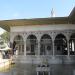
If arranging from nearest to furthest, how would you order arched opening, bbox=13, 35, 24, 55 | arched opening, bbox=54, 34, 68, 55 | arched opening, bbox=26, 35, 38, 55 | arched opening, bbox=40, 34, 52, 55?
arched opening, bbox=54, 34, 68, 55 < arched opening, bbox=40, 34, 52, 55 < arched opening, bbox=26, 35, 38, 55 < arched opening, bbox=13, 35, 24, 55

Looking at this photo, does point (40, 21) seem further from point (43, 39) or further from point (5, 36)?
point (5, 36)

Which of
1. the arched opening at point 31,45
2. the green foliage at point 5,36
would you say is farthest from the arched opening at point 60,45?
the green foliage at point 5,36

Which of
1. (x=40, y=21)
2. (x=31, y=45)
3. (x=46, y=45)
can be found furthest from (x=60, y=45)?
(x=40, y=21)

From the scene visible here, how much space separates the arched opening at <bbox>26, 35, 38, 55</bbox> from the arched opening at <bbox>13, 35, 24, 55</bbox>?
37.6 inches

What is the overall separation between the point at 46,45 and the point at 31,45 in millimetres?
1948

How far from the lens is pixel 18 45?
28734mm

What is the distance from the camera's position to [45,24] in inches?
1043

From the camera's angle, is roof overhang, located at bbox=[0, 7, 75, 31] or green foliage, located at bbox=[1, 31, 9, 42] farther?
green foliage, located at bbox=[1, 31, 9, 42]

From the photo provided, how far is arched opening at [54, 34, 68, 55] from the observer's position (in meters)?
27.0

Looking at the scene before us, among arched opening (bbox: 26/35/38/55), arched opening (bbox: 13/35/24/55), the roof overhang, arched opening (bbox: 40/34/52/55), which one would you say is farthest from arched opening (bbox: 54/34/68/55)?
arched opening (bbox: 13/35/24/55)

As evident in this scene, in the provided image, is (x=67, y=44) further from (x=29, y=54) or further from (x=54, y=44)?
(x=29, y=54)

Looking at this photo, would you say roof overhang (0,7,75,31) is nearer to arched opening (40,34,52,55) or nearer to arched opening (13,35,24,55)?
arched opening (40,34,52,55)

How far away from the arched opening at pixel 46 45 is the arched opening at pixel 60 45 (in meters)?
0.84

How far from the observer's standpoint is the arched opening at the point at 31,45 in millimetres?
27461
